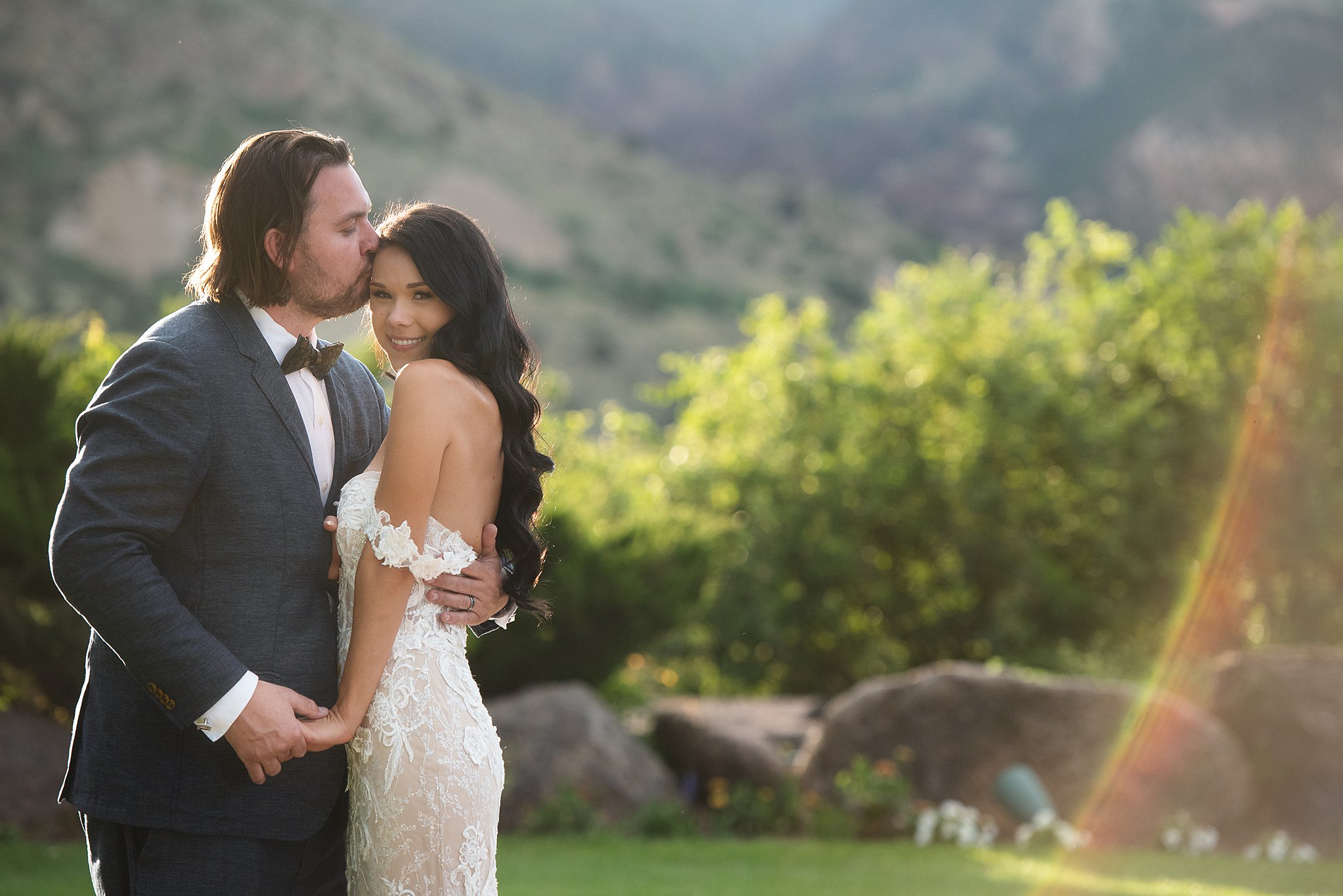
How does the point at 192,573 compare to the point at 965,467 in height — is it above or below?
below

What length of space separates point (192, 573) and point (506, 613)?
0.88m

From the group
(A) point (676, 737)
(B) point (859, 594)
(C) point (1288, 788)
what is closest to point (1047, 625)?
(B) point (859, 594)

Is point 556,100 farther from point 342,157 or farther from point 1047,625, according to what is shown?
point 342,157

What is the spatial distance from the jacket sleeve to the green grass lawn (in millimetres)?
4424

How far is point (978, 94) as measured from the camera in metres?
90.2

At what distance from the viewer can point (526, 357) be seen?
3.16 metres

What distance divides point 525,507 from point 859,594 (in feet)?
39.4

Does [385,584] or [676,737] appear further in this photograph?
[676,737]

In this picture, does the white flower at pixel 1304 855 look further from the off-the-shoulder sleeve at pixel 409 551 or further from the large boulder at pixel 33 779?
→ the large boulder at pixel 33 779

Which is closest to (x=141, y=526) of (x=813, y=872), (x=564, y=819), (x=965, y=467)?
(x=813, y=872)

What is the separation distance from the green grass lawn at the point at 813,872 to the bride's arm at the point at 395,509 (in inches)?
163

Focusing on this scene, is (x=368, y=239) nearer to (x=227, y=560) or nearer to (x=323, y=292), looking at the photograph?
(x=323, y=292)

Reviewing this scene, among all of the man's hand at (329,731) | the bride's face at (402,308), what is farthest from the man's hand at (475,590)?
the bride's face at (402,308)

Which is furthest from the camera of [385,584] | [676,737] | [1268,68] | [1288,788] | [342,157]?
[1268,68]
